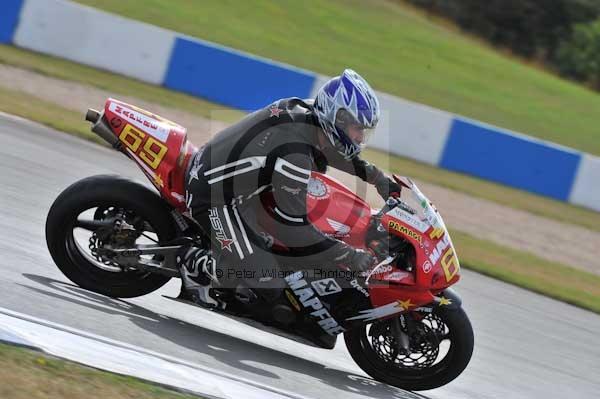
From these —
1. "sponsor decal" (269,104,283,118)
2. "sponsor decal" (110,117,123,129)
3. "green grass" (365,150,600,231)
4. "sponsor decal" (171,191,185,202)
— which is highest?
"sponsor decal" (269,104,283,118)

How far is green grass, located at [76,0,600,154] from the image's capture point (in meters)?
21.7

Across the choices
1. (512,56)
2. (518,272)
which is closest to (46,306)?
(518,272)

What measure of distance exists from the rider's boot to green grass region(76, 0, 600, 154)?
15.2 metres

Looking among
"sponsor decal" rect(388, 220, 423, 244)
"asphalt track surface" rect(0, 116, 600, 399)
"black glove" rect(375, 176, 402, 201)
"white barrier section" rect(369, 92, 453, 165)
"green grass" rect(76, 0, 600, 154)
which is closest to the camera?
"asphalt track surface" rect(0, 116, 600, 399)

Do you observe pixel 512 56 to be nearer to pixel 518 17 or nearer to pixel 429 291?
pixel 518 17

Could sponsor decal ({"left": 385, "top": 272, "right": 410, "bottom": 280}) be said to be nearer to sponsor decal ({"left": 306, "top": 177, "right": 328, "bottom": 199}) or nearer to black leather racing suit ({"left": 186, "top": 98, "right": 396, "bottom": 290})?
black leather racing suit ({"left": 186, "top": 98, "right": 396, "bottom": 290})

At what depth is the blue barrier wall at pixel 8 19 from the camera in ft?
53.0

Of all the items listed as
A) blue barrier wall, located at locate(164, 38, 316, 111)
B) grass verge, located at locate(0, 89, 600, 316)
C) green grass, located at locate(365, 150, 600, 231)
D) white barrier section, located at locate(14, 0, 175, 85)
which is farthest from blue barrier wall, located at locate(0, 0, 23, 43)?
green grass, located at locate(365, 150, 600, 231)

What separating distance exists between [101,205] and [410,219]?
6.15 ft

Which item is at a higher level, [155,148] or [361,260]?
[155,148]

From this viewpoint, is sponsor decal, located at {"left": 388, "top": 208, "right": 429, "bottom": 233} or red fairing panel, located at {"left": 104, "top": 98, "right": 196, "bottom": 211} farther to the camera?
red fairing panel, located at {"left": 104, "top": 98, "right": 196, "bottom": 211}

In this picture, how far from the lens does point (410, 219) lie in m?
5.87

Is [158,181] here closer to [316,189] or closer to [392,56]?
[316,189]

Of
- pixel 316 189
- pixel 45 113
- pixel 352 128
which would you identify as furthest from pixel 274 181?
pixel 45 113
